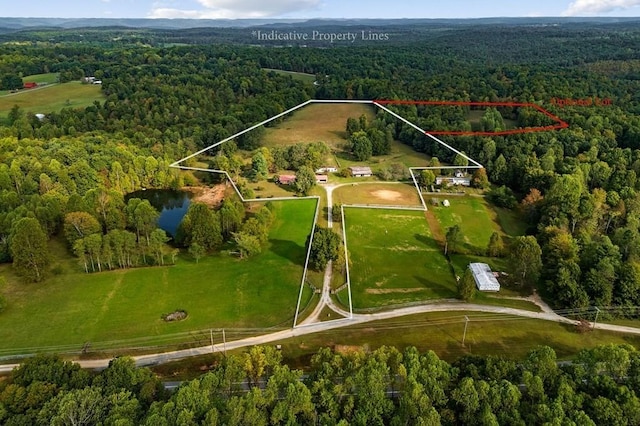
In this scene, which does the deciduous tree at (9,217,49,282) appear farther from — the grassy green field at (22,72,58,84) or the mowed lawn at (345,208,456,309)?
the grassy green field at (22,72,58,84)

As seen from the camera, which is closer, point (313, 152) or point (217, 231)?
point (217, 231)

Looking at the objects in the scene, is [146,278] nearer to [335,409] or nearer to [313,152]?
[313,152]

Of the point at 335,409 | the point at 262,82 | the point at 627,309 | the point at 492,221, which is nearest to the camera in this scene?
the point at 335,409

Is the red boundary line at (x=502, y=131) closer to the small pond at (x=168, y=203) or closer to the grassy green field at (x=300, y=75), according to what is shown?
the grassy green field at (x=300, y=75)

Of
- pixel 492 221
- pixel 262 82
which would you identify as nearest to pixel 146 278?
pixel 492 221

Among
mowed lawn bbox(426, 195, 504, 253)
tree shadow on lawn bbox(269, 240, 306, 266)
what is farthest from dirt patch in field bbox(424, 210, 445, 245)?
tree shadow on lawn bbox(269, 240, 306, 266)

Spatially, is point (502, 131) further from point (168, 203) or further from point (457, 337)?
point (168, 203)

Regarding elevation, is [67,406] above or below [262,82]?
below
